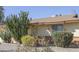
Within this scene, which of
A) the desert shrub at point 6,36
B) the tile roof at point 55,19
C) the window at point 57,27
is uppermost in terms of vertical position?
the tile roof at point 55,19

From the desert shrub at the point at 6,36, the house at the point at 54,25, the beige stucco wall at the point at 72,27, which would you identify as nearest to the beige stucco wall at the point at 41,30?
the house at the point at 54,25

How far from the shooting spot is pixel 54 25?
642 inches

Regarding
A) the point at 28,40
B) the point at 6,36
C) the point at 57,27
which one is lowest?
the point at 6,36

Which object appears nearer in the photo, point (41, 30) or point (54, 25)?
point (54, 25)

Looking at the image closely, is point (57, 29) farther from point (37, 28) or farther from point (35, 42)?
point (35, 42)

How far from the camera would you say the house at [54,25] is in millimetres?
15701

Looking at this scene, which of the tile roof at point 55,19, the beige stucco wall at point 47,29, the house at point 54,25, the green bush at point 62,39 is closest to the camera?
the green bush at point 62,39

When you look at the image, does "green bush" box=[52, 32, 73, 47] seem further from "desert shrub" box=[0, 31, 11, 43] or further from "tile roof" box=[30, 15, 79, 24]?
"desert shrub" box=[0, 31, 11, 43]

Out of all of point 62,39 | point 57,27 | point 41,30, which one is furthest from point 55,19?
point 62,39

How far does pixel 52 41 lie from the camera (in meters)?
14.2

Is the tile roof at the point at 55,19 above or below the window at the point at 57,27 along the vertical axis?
above

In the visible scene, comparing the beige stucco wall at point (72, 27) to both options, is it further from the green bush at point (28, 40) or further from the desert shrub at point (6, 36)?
the desert shrub at point (6, 36)

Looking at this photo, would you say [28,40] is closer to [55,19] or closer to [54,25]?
[54,25]
